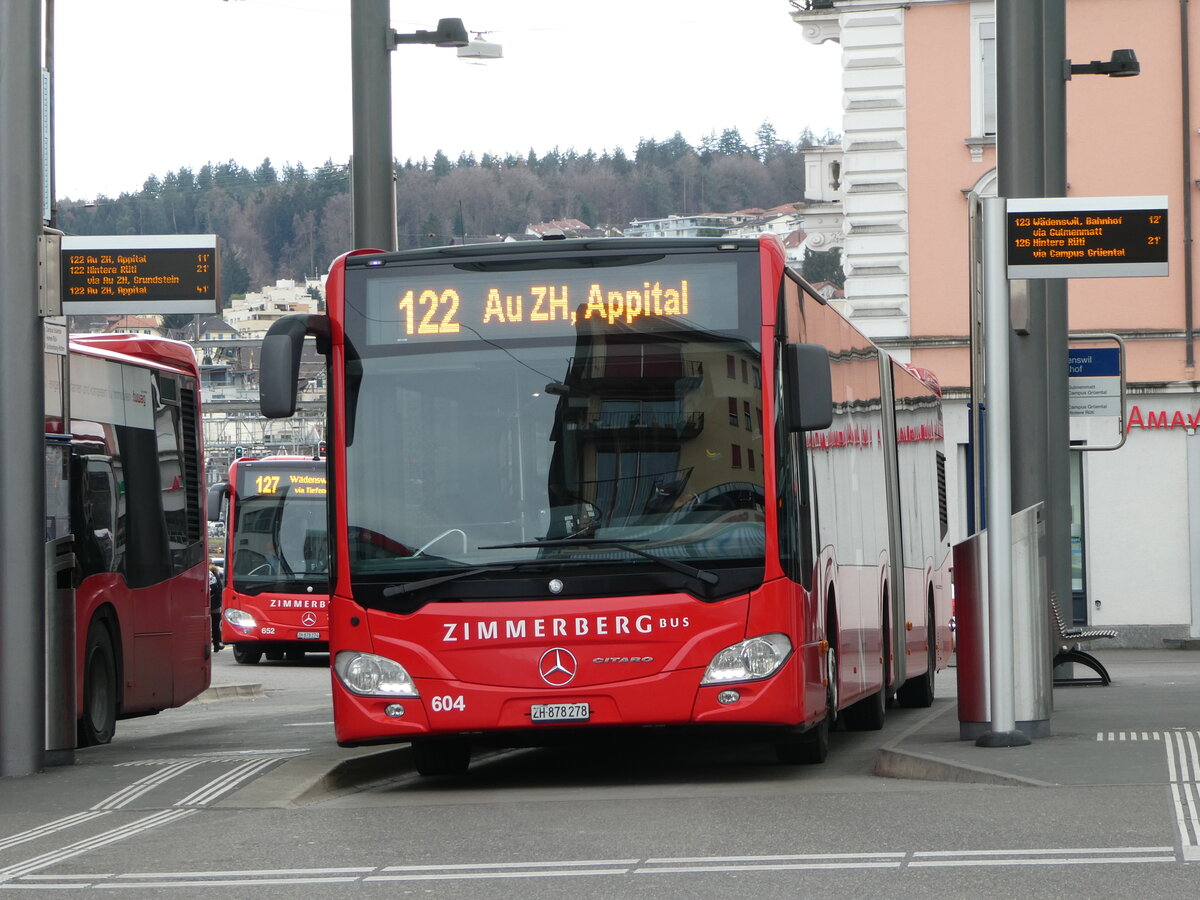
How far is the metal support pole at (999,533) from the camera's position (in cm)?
1142

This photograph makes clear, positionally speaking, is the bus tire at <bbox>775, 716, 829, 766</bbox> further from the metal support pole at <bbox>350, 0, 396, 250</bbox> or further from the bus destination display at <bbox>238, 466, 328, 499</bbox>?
the bus destination display at <bbox>238, 466, 328, 499</bbox>

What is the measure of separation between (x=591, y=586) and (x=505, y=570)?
1.49 feet

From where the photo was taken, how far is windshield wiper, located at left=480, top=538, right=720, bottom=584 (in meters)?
10.8

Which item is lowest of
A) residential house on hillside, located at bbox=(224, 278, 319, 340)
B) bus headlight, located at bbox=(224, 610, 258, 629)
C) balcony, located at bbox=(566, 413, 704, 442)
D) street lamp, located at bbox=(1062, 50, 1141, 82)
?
bus headlight, located at bbox=(224, 610, 258, 629)

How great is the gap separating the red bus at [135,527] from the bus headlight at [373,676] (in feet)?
13.1

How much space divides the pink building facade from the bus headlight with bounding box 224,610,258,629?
1079 centimetres

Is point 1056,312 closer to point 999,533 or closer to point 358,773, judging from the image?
point 999,533

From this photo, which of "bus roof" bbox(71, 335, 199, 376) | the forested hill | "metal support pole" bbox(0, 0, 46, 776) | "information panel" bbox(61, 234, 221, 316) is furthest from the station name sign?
the forested hill

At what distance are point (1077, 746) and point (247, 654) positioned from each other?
26.4 meters

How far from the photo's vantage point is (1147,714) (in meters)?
13.7

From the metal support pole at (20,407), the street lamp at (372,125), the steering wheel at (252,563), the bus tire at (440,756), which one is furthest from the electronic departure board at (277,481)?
the bus tire at (440,756)

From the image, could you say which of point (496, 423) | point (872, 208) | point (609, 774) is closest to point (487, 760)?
point (609, 774)

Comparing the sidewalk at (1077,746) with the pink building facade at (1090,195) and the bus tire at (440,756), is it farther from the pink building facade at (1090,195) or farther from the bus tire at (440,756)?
the pink building facade at (1090,195)

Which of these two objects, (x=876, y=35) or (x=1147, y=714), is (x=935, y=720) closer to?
(x=1147, y=714)
